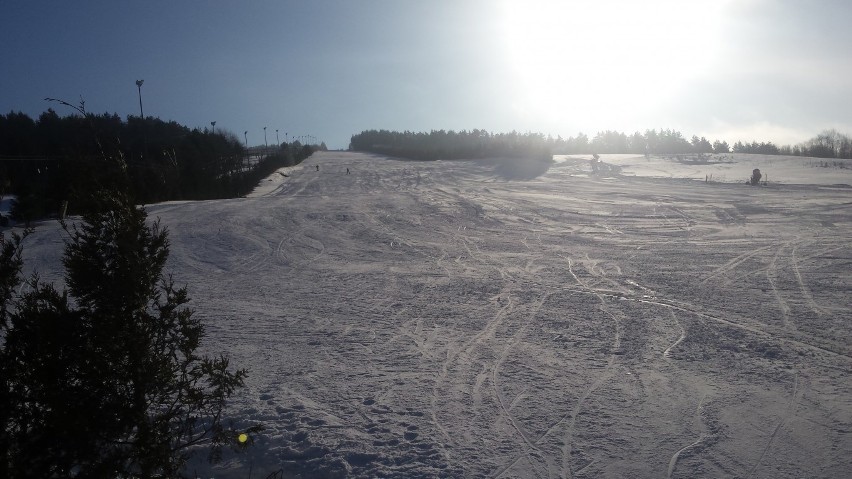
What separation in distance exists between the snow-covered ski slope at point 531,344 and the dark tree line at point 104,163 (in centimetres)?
249

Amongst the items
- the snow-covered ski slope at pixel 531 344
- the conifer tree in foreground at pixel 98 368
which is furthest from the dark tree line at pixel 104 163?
the snow-covered ski slope at pixel 531 344

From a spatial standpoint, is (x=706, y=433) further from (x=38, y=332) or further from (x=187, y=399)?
(x=38, y=332)

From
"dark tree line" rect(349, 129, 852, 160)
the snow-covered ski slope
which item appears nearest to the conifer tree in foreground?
the snow-covered ski slope

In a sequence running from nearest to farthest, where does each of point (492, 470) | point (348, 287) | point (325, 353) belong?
point (492, 470) → point (325, 353) → point (348, 287)

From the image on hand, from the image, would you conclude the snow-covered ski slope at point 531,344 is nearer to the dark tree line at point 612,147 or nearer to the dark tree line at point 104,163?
the dark tree line at point 104,163

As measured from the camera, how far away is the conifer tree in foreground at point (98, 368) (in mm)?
3615

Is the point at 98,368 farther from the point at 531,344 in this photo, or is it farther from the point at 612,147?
the point at 612,147

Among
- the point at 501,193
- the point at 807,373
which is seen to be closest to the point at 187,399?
the point at 807,373

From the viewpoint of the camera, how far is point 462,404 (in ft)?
20.4

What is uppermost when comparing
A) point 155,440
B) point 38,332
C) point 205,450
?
point 38,332

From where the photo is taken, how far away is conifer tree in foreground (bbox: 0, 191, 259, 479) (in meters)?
3.62

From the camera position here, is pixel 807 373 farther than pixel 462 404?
Yes

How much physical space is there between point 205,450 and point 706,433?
4.34m

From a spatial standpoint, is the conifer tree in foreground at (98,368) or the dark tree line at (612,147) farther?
the dark tree line at (612,147)
